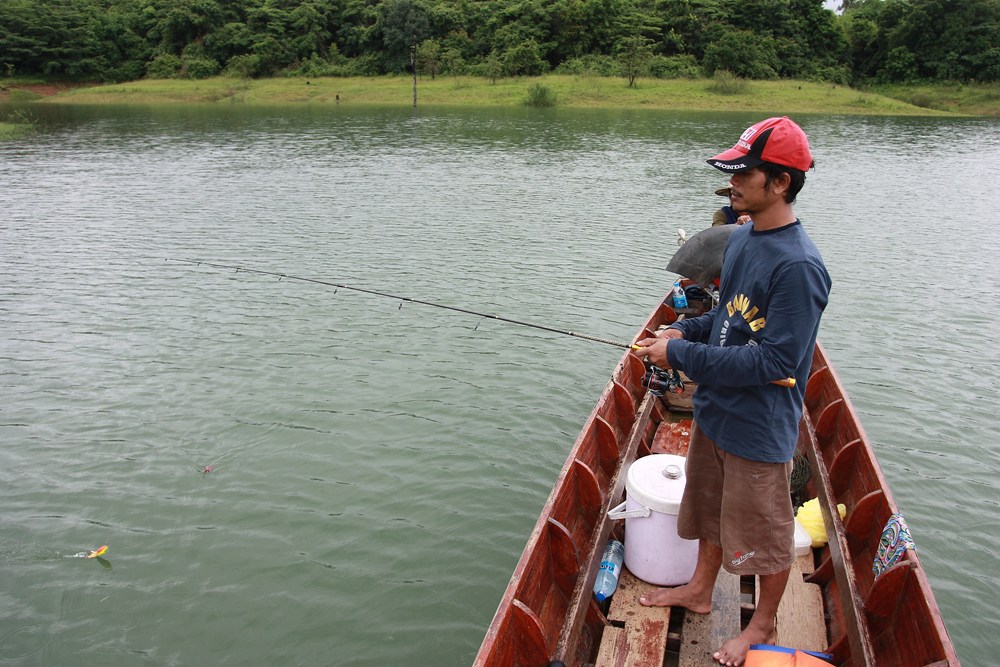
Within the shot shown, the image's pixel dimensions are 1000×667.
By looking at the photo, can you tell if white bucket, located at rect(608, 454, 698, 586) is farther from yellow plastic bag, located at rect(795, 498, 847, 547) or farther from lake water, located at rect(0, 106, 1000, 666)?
lake water, located at rect(0, 106, 1000, 666)

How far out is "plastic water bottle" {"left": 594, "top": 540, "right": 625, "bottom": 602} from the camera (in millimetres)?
4125

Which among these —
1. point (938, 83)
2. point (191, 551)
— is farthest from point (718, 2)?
point (191, 551)

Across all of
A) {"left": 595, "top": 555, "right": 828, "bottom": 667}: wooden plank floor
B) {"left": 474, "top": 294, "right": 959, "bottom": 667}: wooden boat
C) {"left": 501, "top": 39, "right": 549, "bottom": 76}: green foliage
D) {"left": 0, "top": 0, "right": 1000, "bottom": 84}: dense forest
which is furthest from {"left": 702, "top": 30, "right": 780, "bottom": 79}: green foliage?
{"left": 595, "top": 555, "right": 828, "bottom": 667}: wooden plank floor

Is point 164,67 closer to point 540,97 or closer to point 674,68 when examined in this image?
point 540,97

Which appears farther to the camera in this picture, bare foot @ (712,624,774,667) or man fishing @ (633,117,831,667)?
bare foot @ (712,624,774,667)

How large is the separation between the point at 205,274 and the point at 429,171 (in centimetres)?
1349

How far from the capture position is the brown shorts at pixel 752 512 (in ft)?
10.6

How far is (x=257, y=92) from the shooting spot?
63031mm

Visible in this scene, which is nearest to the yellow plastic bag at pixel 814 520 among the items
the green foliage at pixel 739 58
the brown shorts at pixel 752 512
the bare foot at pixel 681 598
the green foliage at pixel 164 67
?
the bare foot at pixel 681 598

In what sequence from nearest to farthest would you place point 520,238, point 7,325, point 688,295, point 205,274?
point 688,295, point 7,325, point 205,274, point 520,238

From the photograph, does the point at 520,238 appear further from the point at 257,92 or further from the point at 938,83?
the point at 938,83

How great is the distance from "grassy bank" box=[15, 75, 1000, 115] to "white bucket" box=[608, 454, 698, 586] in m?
53.1

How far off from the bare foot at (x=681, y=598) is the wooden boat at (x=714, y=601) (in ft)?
0.22

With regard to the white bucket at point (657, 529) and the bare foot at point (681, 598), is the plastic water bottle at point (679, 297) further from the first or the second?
the bare foot at point (681, 598)
